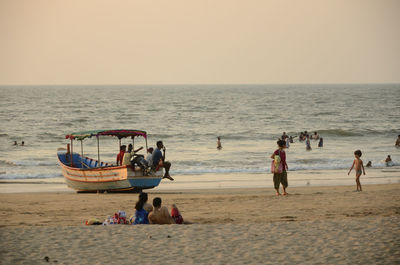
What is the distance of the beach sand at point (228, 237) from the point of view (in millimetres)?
7918

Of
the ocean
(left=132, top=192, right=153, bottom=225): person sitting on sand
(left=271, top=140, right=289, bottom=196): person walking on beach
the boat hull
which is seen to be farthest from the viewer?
the ocean

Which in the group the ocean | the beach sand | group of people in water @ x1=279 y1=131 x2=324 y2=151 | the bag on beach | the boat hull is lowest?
the ocean

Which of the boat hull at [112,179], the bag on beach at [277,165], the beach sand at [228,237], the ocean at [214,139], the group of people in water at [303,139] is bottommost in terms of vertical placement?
the ocean at [214,139]

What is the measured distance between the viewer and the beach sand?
7.92 meters

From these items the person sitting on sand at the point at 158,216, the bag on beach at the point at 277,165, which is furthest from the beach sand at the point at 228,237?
the bag on beach at the point at 277,165

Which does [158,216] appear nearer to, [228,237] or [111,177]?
[228,237]

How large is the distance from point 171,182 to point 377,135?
2901 cm

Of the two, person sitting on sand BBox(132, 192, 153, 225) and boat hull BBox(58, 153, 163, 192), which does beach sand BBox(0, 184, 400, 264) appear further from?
boat hull BBox(58, 153, 163, 192)

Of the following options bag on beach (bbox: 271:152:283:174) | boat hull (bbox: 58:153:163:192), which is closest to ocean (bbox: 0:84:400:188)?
boat hull (bbox: 58:153:163:192)

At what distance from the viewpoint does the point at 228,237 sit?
9109mm

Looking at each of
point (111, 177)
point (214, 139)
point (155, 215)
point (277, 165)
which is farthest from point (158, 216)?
point (214, 139)

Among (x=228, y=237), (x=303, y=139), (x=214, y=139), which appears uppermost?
(x=228, y=237)

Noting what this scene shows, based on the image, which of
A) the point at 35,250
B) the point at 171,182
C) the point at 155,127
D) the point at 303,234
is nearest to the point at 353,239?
the point at 303,234

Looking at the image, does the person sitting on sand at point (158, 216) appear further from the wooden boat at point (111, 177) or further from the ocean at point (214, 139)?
the ocean at point (214, 139)
